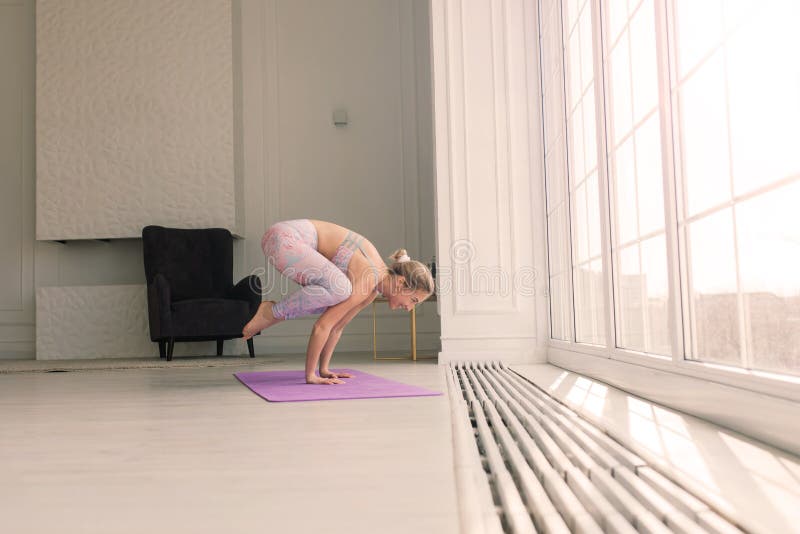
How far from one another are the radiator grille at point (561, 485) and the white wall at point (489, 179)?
2553 millimetres

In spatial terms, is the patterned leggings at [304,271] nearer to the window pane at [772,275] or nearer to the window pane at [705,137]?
the window pane at [705,137]

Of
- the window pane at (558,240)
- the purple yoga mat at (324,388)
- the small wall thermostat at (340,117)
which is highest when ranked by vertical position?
the small wall thermostat at (340,117)

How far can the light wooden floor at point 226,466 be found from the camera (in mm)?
1013

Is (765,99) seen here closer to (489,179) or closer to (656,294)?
(656,294)

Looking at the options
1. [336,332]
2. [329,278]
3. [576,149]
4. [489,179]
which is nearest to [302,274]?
[329,278]

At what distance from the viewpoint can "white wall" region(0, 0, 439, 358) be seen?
20.5 ft

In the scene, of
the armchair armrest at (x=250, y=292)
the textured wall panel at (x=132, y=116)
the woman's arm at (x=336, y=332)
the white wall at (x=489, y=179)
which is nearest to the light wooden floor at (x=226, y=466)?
the woman's arm at (x=336, y=332)

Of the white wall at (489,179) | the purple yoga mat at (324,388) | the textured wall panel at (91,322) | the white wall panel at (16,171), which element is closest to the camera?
the purple yoga mat at (324,388)

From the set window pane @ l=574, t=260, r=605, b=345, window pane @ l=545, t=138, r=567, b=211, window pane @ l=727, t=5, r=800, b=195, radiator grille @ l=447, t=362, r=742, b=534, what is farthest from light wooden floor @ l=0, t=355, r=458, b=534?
window pane @ l=545, t=138, r=567, b=211

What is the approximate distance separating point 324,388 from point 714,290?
5.20ft

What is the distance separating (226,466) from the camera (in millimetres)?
1385

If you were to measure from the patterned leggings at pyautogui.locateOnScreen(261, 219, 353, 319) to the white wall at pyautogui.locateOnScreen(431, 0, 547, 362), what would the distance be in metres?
1.55

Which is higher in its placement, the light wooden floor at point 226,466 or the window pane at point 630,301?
the window pane at point 630,301

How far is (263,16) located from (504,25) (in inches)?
109
